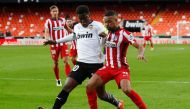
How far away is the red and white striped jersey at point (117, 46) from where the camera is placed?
1003 cm

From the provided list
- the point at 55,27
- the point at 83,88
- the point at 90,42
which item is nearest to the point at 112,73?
the point at 90,42

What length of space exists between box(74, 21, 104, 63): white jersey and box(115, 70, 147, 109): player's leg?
31.8 inches

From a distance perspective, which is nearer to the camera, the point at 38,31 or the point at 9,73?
the point at 9,73

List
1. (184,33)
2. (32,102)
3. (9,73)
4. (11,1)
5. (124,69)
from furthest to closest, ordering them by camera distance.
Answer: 1. (11,1)
2. (184,33)
3. (9,73)
4. (32,102)
5. (124,69)

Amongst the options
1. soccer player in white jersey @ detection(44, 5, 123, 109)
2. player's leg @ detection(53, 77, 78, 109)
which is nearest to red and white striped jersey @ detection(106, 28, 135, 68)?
soccer player in white jersey @ detection(44, 5, 123, 109)

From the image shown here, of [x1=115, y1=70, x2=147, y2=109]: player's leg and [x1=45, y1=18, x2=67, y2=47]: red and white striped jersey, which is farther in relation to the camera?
[x1=45, y1=18, x2=67, y2=47]: red and white striped jersey

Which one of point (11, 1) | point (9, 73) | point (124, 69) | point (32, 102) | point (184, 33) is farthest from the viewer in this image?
point (11, 1)

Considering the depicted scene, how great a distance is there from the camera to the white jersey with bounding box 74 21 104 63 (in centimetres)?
1041

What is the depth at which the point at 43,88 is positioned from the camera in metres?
15.6

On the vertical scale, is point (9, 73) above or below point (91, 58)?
below

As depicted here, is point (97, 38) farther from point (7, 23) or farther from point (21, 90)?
A: point (7, 23)

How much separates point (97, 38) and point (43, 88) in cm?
554

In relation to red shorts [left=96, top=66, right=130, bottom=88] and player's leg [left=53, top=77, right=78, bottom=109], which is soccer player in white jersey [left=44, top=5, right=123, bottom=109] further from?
red shorts [left=96, top=66, right=130, bottom=88]

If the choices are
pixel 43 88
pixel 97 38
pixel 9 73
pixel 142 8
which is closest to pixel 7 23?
pixel 142 8
